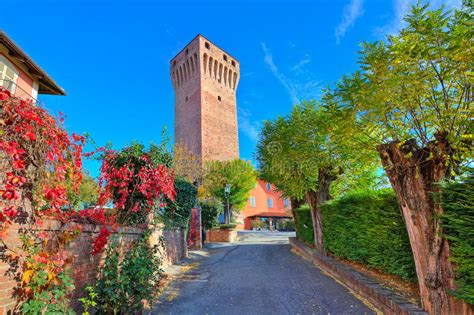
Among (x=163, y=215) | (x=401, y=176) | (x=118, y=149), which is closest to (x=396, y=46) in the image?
(x=401, y=176)

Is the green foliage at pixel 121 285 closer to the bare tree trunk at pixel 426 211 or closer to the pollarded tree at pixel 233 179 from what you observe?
the bare tree trunk at pixel 426 211

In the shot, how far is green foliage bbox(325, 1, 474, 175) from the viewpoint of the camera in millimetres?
3236

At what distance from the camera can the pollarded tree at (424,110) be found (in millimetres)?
3271

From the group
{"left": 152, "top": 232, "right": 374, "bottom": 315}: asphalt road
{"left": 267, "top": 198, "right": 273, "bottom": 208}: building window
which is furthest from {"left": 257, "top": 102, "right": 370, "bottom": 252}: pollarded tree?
{"left": 267, "top": 198, "right": 273, "bottom": 208}: building window

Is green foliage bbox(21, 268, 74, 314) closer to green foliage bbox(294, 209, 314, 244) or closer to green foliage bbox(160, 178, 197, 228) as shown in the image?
green foliage bbox(160, 178, 197, 228)

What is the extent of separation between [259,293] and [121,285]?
2.71m

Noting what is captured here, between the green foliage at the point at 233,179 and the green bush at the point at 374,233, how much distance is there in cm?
1631

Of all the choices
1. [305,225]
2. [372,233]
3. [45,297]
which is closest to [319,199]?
[305,225]

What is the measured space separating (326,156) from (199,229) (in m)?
7.34

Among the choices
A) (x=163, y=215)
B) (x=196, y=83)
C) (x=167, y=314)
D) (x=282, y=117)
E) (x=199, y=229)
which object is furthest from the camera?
(x=196, y=83)

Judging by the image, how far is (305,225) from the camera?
417 inches

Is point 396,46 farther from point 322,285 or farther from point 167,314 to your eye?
point 167,314

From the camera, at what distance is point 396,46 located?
338cm

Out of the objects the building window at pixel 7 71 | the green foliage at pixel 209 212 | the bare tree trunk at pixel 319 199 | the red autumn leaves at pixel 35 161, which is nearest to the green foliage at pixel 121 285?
the red autumn leaves at pixel 35 161
